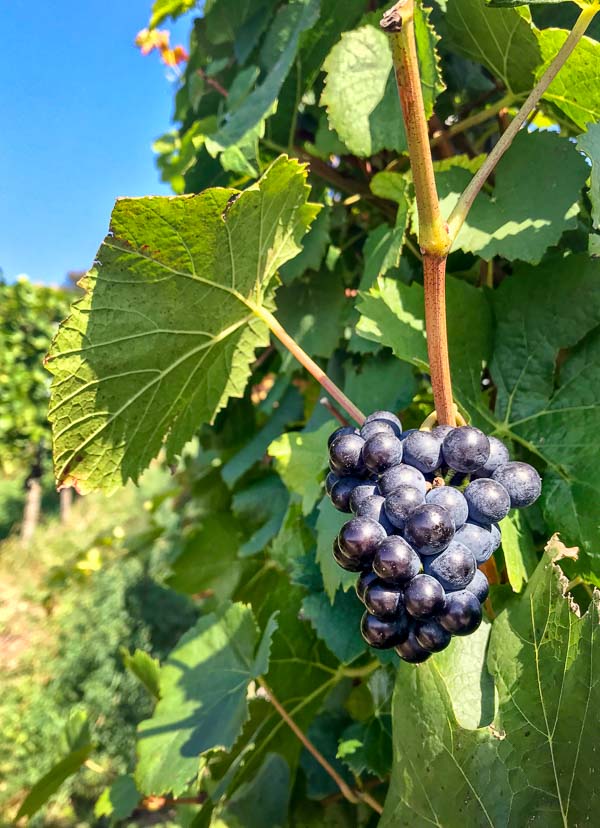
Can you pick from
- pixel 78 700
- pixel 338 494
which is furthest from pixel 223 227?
pixel 78 700

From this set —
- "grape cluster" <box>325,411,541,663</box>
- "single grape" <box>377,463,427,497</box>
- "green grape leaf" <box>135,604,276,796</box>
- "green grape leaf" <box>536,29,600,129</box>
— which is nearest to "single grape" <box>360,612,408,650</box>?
"grape cluster" <box>325,411,541,663</box>

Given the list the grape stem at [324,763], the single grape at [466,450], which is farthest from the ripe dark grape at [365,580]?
the grape stem at [324,763]

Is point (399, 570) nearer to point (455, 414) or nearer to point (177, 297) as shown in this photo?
point (455, 414)

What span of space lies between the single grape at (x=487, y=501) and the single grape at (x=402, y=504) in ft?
0.16

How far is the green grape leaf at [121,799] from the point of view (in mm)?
1251

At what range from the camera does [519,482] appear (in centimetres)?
55

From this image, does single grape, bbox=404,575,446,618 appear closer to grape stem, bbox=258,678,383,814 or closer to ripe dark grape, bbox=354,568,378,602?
ripe dark grape, bbox=354,568,378,602

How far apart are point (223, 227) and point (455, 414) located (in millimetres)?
339

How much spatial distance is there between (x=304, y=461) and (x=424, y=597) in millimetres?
417

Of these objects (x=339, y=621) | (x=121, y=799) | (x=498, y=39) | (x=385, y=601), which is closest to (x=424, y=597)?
(x=385, y=601)

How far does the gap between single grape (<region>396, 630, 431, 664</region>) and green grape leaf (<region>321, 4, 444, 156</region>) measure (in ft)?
2.07

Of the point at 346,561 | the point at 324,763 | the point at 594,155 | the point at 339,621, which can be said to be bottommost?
the point at 324,763

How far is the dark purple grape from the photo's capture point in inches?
22.1

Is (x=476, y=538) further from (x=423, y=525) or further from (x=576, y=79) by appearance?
(x=576, y=79)
